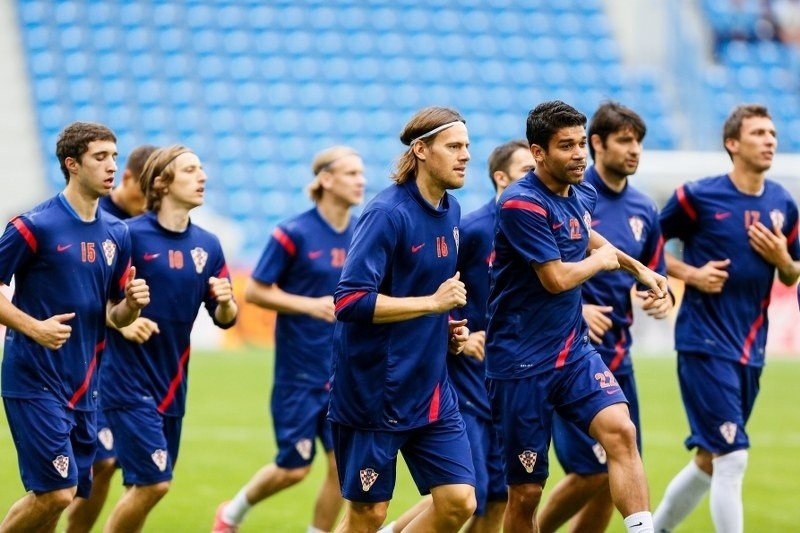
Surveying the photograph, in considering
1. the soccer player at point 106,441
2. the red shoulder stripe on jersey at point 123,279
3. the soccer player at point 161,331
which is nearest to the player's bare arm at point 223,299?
the soccer player at point 161,331

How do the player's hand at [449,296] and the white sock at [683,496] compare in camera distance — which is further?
the white sock at [683,496]

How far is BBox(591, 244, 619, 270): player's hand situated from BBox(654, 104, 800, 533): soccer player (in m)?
1.94

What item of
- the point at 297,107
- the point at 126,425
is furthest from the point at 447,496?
the point at 297,107

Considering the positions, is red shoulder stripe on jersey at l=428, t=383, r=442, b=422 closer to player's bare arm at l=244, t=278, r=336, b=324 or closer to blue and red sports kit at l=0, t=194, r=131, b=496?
blue and red sports kit at l=0, t=194, r=131, b=496

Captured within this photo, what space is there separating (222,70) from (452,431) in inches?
888

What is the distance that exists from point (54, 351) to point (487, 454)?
8.62 ft

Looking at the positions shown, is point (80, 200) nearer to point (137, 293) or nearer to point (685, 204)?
point (137, 293)

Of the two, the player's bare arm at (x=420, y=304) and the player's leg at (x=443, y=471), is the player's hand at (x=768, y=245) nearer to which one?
the player's leg at (x=443, y=471)

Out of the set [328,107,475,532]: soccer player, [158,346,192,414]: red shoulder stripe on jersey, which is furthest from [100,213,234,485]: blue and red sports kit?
[328,107,475,532]: soccer player

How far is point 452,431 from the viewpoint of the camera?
6.62 m

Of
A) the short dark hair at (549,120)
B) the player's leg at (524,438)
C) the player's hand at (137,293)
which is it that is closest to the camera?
the short dark hair at (549,120)

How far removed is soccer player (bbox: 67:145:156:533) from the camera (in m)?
8.26

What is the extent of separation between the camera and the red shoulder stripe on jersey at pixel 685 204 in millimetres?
8695

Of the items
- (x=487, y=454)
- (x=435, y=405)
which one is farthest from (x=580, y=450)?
(x=435, y=405)
